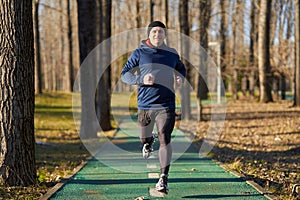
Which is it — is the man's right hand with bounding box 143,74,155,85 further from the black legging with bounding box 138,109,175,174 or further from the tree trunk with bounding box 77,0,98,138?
the tree trunk with bounding box 77,0,98,138

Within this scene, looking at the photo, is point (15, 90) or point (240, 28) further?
point (240, 28)

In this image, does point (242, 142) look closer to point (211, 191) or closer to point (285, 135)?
point (285, 135)

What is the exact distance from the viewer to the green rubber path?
6191mm

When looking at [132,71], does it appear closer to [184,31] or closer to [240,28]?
[184,31]

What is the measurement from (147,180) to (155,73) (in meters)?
2.17

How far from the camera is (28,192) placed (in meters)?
6.35

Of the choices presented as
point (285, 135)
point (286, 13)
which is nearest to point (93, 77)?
point (285, 135)

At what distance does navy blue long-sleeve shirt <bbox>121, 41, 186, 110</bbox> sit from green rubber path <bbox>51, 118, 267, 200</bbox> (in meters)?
1.04

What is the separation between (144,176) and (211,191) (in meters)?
1.60

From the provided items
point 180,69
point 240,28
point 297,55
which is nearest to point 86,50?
point 180,69

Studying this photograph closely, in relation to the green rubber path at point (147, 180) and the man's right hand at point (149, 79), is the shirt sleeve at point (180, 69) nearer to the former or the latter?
the man's right hand at point (149, 79)

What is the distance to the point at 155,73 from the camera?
582 cm

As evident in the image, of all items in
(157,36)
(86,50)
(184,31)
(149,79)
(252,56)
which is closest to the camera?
(149,79)

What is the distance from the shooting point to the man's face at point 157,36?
5797 millimetres
